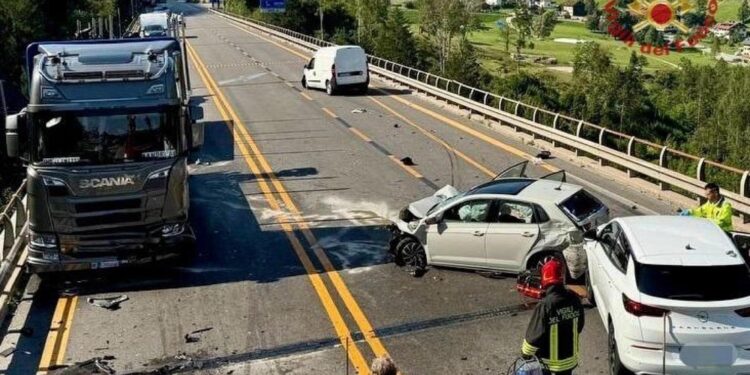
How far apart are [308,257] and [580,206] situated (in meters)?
4.72

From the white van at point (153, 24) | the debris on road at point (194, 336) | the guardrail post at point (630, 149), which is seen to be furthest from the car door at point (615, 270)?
the white van at point (153, 24)

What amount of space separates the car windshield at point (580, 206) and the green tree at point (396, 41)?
59.3 meters

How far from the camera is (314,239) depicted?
593 inches

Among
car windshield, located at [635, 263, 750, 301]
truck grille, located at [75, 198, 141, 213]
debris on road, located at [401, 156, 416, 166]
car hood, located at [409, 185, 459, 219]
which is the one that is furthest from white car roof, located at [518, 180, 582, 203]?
debris on road, located at [401, 156, 416, 166]

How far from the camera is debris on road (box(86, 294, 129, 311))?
39.0ft

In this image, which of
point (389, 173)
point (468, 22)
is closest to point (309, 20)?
point (468, 22)

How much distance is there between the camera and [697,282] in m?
8.22

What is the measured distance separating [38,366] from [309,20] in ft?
332

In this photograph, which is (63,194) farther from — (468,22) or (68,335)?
(468,22)

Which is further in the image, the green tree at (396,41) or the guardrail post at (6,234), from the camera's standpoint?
the green tree at (396,41)

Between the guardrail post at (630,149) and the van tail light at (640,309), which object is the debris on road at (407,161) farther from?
the van tail light at (640,309)

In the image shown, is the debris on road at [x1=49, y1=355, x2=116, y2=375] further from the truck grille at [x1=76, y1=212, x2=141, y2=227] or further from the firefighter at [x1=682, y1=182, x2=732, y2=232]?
the firefighter at [x1=682, y1=182, x2=732, y2=232]

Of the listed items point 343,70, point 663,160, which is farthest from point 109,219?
point 343,70

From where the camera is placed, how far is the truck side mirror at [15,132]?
1217 cm
